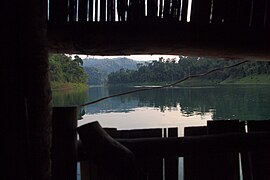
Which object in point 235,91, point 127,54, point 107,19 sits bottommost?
point 235,91

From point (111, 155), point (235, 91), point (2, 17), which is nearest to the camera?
point (2, 17)

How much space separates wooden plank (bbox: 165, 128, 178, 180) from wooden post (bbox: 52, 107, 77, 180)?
0.58m

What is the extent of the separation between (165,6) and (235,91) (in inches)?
860

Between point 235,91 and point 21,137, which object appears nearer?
point 21,137

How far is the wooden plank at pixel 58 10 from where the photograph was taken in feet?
5.50

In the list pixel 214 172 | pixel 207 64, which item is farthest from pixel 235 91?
pixel 214 172

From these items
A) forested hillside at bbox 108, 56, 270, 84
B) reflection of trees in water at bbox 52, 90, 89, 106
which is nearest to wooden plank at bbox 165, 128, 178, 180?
forested hillside at bbox 108, 56, 270, 84

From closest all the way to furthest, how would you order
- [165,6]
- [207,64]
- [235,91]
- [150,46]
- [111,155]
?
[111,155] → [150,46] → [165,6] → [207,64] → [235,91]

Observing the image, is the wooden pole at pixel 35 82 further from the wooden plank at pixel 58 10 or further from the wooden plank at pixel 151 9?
the wooden plank at pixel 151 9

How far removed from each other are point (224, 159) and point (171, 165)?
364 millimetres

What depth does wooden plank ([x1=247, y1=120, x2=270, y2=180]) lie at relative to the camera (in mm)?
1853

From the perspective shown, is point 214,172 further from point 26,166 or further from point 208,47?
point 26,166

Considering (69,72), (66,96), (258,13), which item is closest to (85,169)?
(258,13)

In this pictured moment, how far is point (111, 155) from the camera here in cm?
133
